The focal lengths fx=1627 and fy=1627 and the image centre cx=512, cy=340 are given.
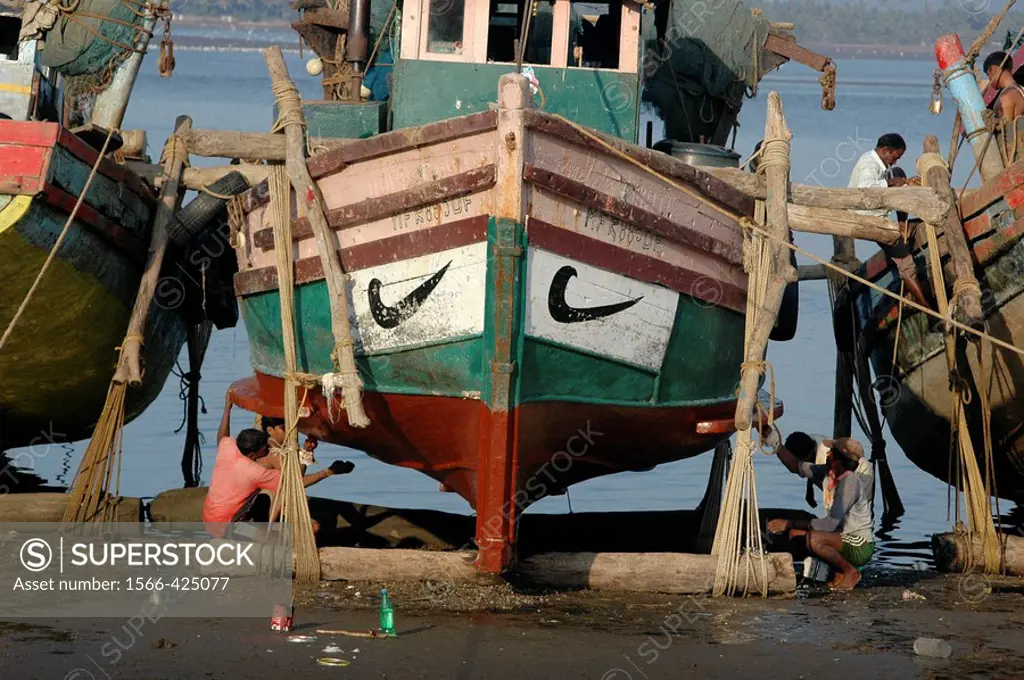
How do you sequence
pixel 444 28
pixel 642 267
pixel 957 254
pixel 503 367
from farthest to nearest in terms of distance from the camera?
pixel 957 254
pixel 444 28
pixel 642 267
pixel 503 367

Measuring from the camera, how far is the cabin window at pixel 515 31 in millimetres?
10984

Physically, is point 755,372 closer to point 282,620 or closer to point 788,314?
point 788,314

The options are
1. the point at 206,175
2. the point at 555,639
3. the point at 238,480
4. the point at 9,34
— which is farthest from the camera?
the point at 9,34

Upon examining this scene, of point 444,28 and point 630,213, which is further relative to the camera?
point 444,28

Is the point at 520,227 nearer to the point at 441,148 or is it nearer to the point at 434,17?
the point at 441,148

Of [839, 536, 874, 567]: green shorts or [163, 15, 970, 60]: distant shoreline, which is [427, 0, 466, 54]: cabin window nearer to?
[839, 536, 874, 567]: green shorts

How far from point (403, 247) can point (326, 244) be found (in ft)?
1.63

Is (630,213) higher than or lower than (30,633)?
higher

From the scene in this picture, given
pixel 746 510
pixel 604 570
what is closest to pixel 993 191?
pixel 746 510

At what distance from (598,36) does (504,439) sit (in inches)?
126

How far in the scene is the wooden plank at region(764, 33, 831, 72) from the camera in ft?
44.3

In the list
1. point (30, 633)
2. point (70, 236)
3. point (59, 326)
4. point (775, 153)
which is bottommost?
point (30, 633)

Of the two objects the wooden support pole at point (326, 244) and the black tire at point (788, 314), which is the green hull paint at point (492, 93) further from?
the black tire at point (788, 314)

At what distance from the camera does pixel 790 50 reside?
46.4 ft
